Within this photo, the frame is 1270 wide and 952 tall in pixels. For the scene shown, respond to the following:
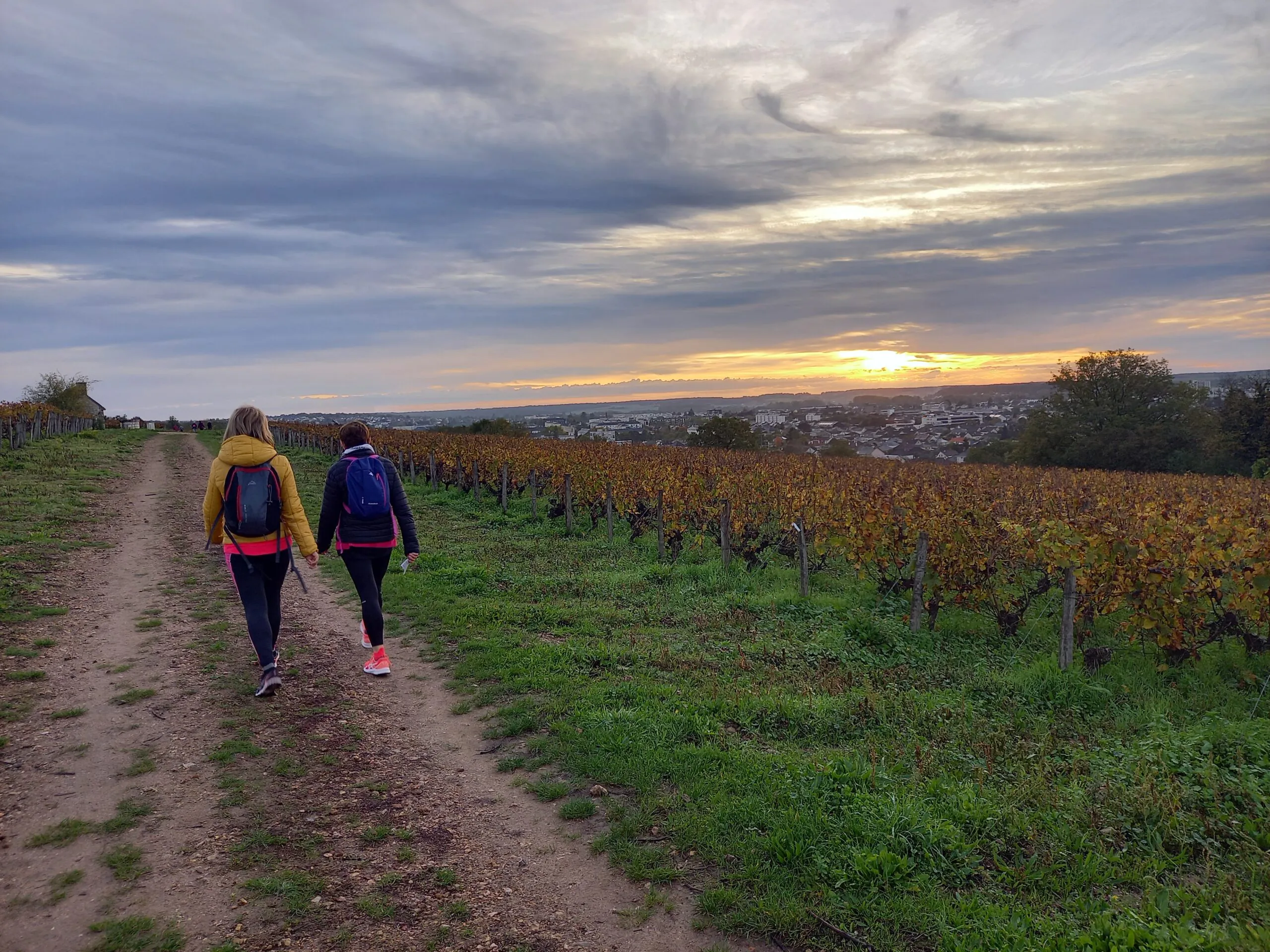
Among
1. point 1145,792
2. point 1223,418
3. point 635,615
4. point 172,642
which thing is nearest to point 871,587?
point 635,615

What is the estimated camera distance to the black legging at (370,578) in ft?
20.9

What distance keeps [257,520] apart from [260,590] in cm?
64

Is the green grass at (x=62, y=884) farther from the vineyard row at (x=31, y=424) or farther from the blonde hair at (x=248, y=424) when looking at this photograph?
the vineyard row at (x=31, y=424)

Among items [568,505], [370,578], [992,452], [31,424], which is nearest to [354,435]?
[370,578]

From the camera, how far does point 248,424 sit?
573cm

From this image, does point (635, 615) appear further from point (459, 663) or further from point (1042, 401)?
point (1042, 401)

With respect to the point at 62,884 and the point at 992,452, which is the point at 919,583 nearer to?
the point at 62,884

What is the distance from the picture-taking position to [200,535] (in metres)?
13.5

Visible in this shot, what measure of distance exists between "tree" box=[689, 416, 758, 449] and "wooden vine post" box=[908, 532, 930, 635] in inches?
1550

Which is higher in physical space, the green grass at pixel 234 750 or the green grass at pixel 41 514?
the green grass at pixel 41 514

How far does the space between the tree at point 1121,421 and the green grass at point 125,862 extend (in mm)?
46127

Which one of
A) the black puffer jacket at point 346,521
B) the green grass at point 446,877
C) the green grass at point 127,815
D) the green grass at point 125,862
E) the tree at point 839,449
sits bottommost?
the green grass at point 446,877

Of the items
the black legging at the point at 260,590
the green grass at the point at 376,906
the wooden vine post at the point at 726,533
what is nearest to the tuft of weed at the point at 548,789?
the green grass at the point at 376,906

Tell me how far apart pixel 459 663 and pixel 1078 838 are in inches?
199
